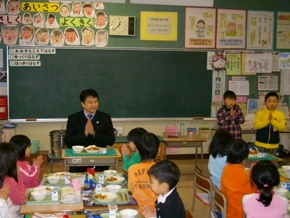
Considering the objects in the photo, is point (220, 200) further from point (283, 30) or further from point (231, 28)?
point (283, 30)

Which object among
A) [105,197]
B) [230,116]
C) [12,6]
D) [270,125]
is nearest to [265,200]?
[105,197]

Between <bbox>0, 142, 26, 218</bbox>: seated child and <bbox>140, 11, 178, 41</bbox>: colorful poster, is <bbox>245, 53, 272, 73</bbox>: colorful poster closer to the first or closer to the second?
<bbox>140, 11, 178, 41</bbox>: colorful poster

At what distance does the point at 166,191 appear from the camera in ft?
8.41

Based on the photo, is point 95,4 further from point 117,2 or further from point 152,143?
point 152,143

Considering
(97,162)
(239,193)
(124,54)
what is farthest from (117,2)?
(239,193)

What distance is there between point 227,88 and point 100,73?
234cm

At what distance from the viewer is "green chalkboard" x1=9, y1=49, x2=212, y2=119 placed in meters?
6.50

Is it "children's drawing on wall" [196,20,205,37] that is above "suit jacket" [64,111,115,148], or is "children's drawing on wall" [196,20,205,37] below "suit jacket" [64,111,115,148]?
above

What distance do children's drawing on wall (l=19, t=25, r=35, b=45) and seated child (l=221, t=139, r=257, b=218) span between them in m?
4.24

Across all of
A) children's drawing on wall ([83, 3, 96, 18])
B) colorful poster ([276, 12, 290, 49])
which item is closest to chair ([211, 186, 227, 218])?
children's drawing on wall ([83, 3, 96, 18])

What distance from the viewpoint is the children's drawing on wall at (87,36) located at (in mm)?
6586

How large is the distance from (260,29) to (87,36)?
3194 millimetres

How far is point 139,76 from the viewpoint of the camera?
6.81 m

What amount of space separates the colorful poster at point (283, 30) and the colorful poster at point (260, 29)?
143 millimetres
